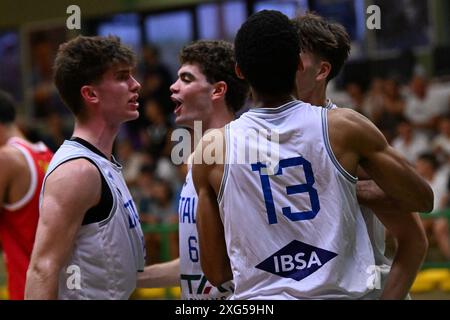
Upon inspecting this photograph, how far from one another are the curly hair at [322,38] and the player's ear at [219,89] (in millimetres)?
811

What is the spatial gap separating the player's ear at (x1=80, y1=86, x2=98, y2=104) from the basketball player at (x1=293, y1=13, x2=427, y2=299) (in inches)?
39.9

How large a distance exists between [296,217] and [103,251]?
111 cm

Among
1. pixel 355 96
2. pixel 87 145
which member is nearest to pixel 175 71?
pixel 355 96

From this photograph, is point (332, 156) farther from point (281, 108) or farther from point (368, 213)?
point (368, 213)

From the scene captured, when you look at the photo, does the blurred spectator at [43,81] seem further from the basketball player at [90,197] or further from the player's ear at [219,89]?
the basketball player at [90,197]

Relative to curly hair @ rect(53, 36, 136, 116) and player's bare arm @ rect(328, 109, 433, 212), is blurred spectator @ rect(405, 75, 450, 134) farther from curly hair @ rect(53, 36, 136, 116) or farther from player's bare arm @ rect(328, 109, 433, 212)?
player's bare arm @ rect(328, 109, 433, 212)

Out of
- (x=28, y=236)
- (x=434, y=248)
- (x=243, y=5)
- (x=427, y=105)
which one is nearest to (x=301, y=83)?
(x=28, y=236)

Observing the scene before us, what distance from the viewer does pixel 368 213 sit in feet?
12.7

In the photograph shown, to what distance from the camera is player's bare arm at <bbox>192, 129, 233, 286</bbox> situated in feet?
11.5

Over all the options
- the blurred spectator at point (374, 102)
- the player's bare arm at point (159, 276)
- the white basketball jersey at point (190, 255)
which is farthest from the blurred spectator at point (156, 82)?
the white basketball jersey at point (190, 255)

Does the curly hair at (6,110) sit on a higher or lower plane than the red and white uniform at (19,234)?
higher

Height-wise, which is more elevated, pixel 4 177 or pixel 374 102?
pixel 4 177

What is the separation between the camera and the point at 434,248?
29.8 feet

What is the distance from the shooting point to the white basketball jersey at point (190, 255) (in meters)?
4.42
